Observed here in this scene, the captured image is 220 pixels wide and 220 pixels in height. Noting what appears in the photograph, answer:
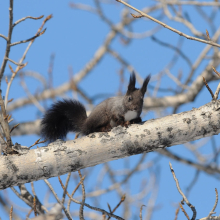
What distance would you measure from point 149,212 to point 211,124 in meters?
1.45

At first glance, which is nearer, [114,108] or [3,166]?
[3,166]

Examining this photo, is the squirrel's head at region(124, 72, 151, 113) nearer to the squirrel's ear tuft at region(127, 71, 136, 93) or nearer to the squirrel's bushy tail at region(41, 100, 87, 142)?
the squirrel's ear tuft at region(127, 71, 136, 93)

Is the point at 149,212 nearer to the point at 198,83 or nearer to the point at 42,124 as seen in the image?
the point at 42,124

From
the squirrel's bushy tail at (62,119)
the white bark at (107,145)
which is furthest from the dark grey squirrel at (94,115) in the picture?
the white bark at (107,145)

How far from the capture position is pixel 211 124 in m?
2.17

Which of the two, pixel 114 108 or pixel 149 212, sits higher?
pixel 114 108

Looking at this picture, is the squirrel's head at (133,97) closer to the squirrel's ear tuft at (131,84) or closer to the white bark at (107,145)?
the squirrel's ear tuft at (131,84)

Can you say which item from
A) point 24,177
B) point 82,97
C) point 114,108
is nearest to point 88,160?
point 24,177

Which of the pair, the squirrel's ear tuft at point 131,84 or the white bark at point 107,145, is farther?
the squirrel's ear tuft at point 131,84

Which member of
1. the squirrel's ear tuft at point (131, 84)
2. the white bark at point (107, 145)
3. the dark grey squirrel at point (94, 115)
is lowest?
the white bark at point (107, 145)

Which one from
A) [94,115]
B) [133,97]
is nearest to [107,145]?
[94,115]

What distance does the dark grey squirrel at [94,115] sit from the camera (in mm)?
2619

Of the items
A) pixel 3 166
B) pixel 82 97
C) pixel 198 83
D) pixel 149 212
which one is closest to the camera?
pixel 3 166

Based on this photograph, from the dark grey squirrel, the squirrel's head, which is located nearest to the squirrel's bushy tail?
the dark grey squirrel
